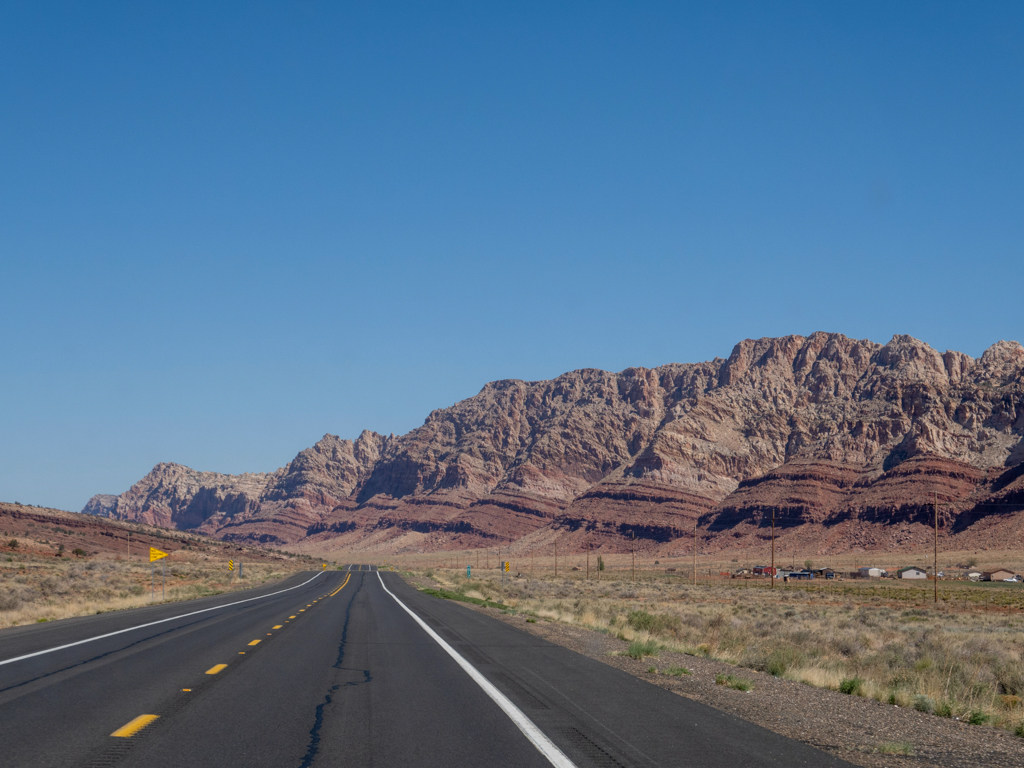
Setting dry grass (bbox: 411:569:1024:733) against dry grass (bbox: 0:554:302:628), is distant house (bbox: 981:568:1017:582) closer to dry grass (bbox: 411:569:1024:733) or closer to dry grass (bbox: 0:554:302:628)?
dry grass (bbox: 411:569:1024:733)

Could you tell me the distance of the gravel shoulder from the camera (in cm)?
761

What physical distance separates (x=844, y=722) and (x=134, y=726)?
292 inches

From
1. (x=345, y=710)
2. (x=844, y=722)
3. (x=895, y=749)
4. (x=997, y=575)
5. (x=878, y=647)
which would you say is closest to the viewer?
(x=895, y=749)

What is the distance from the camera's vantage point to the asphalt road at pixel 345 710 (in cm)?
A: 696

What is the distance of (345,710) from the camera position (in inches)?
357

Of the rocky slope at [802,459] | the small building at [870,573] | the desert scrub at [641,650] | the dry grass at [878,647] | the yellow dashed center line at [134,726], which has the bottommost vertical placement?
the small building at [870,573]

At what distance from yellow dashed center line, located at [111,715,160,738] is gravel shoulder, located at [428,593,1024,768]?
616cm

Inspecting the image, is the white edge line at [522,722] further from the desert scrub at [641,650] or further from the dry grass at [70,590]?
the dry grass at [70,590]

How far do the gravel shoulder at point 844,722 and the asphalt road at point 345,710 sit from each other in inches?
18.3

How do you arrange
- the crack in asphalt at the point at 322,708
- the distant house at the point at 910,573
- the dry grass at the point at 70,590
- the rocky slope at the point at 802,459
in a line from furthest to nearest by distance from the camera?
1. the rocky slope at the point at 802,459
2. the distant house at the point at 910,573
3. the dry grass at the point at 70,590
4. the crack in asphalt at the point at 322,708

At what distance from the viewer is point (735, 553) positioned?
427 ft

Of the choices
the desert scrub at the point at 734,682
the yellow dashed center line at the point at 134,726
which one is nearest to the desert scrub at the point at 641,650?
the desert scrub at the point at 734,682

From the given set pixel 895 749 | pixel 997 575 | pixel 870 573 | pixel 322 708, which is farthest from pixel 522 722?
pixel 870 573

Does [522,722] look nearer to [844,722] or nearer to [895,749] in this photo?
[895,749]
